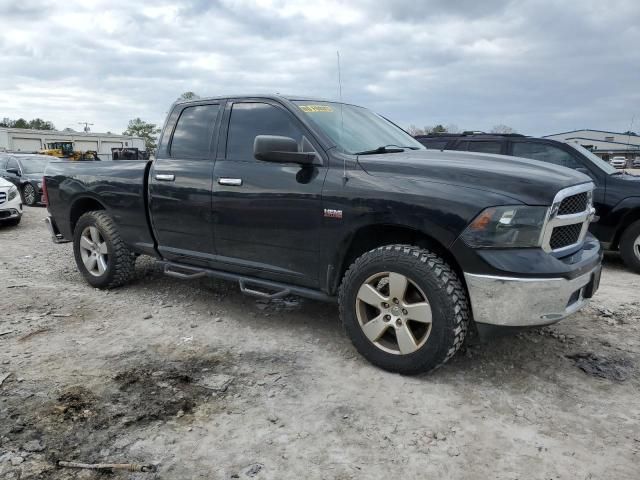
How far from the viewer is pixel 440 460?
249 cm

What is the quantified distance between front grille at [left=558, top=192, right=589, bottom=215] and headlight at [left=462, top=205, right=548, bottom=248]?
0.27m

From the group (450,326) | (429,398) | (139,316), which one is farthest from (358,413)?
(139,316)

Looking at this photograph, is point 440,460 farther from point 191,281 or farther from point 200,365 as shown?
point 191,281

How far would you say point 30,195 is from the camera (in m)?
13.8

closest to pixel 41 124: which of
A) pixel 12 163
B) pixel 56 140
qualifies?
pixel 56 140

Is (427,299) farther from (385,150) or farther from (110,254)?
(110,254)

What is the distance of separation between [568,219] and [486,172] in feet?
2.00

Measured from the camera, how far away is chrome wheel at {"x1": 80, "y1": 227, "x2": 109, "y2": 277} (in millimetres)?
5266

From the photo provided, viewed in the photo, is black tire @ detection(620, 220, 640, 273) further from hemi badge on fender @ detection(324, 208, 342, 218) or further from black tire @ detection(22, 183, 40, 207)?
black tire @ detection(22, 183, 40, 207)

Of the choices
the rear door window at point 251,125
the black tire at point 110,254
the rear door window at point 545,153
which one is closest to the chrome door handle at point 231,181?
the rear door window at point 251,125

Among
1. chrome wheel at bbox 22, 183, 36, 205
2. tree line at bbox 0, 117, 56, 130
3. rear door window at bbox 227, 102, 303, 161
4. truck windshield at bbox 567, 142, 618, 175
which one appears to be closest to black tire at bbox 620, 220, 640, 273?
truck windshield at bbox 567, 142, 618, 175

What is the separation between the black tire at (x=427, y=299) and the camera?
3.09 meters

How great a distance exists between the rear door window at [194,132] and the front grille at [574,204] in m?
2.81

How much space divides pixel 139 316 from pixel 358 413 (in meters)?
2.52
